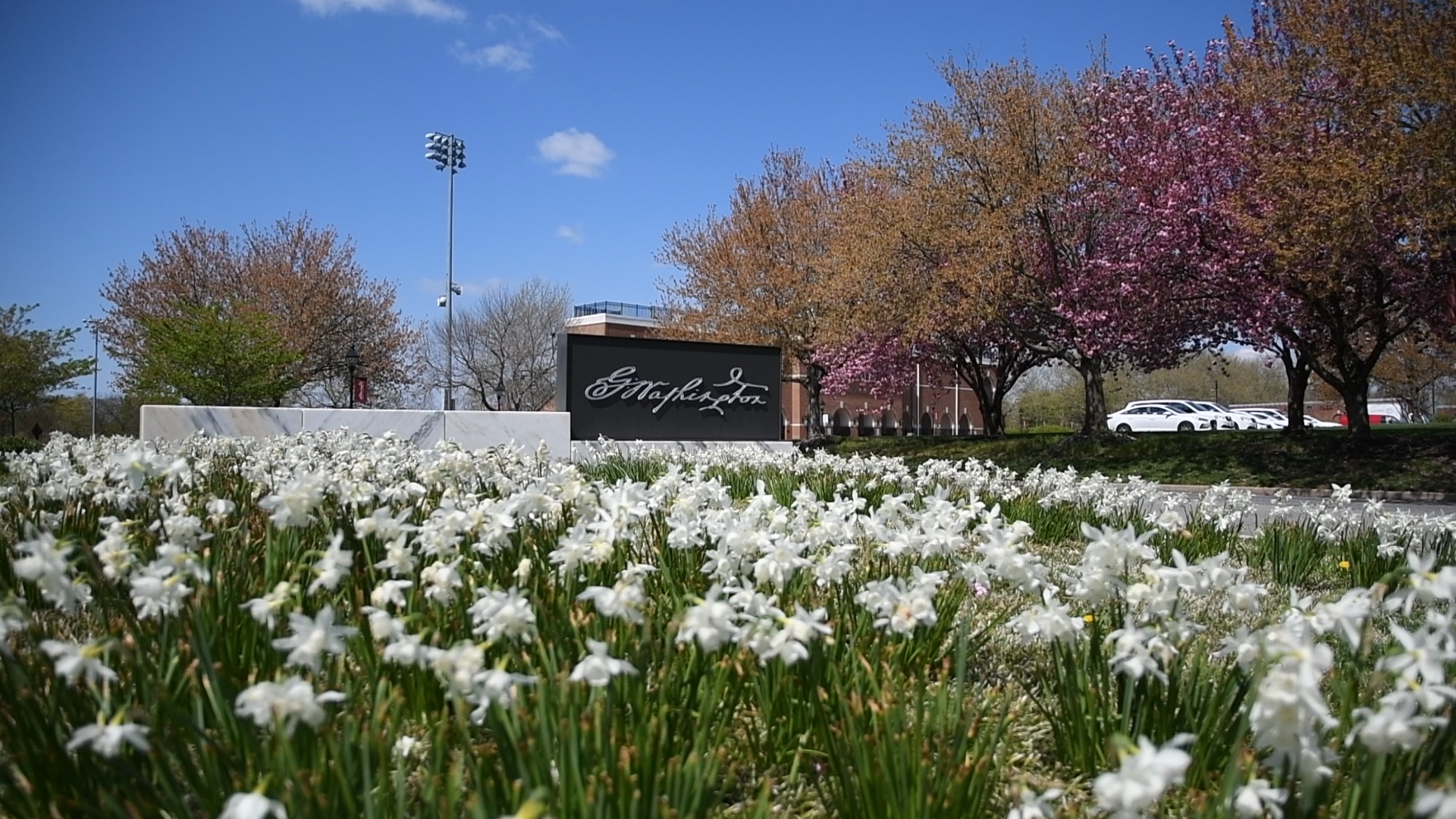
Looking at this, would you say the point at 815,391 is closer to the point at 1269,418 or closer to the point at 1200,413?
the point at 1200,413

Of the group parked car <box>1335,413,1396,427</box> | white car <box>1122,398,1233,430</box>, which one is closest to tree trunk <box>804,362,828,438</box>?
white car <box>1122,398,1233,430</box>

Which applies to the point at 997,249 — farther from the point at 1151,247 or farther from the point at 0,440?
the point at 0,440

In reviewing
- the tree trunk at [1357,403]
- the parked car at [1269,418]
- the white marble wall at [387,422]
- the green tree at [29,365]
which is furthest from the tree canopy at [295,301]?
the parked car at [1269,418]

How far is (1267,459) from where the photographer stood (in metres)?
19.7

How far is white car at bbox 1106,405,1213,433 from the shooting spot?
1907 inches

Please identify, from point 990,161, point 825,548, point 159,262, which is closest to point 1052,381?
point 990,161

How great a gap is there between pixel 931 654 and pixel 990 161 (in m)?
21.3

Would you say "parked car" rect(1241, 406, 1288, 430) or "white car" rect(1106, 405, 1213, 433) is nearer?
"white car" rect(1106, 405, 1213, 433)

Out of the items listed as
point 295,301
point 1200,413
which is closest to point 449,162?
point 295,301

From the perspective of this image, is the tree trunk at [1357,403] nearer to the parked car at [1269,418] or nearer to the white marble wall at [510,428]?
the white marble wall at [510,428]

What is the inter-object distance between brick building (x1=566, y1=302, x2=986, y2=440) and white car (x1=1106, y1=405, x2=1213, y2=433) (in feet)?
28.1

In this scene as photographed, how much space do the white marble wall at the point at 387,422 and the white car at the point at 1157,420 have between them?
39.8m
